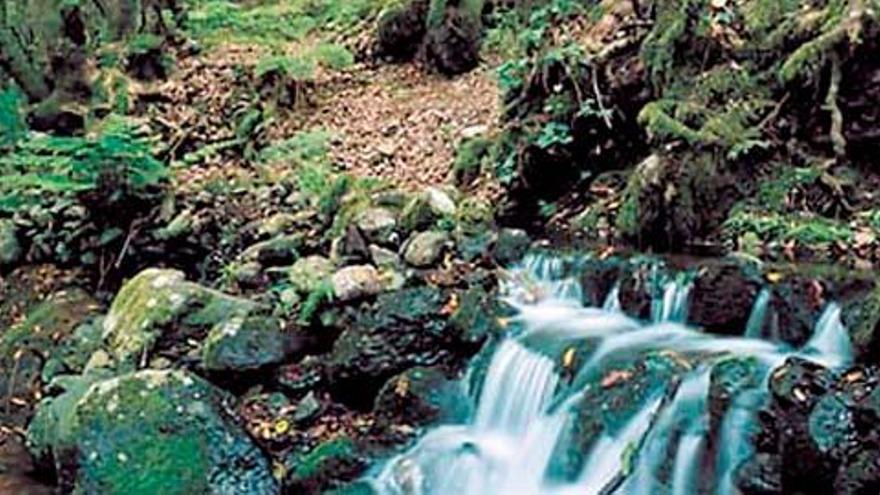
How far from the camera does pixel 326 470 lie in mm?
5305

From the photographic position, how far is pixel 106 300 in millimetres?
8695

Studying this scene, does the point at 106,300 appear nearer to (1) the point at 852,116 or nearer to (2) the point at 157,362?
(2) the point at 157,362

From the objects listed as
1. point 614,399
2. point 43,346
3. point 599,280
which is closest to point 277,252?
point 43,346

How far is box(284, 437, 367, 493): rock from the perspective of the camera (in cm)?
524

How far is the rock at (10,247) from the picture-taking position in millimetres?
9555

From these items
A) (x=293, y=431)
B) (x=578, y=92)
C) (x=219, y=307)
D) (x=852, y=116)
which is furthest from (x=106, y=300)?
(x=852, y=116)

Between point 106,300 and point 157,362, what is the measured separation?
7.30 ft

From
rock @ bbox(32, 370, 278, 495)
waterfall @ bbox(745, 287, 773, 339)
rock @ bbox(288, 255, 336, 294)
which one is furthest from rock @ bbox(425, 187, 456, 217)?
waterfall @ bbox(745, 287, 773, 339)

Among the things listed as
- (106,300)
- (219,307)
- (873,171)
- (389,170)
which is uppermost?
(873,171)

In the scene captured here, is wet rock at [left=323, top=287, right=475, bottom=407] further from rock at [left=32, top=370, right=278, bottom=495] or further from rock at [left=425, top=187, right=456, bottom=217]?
rock at [left=425, top=187, right=456, bottom=217]

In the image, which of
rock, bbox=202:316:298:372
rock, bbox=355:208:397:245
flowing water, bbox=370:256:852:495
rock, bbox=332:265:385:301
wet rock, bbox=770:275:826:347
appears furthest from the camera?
rock, bbox=355:208:397:245

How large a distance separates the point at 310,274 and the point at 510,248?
4.38 feet

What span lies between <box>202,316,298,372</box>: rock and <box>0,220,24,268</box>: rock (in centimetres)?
393

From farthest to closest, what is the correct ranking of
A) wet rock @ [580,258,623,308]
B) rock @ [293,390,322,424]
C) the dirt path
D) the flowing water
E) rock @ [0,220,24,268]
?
rock @ [0,220,24,268], the dirt path, wet rock @ [580,258,623,308], rock @ [293,390,322,424], the flowing water
